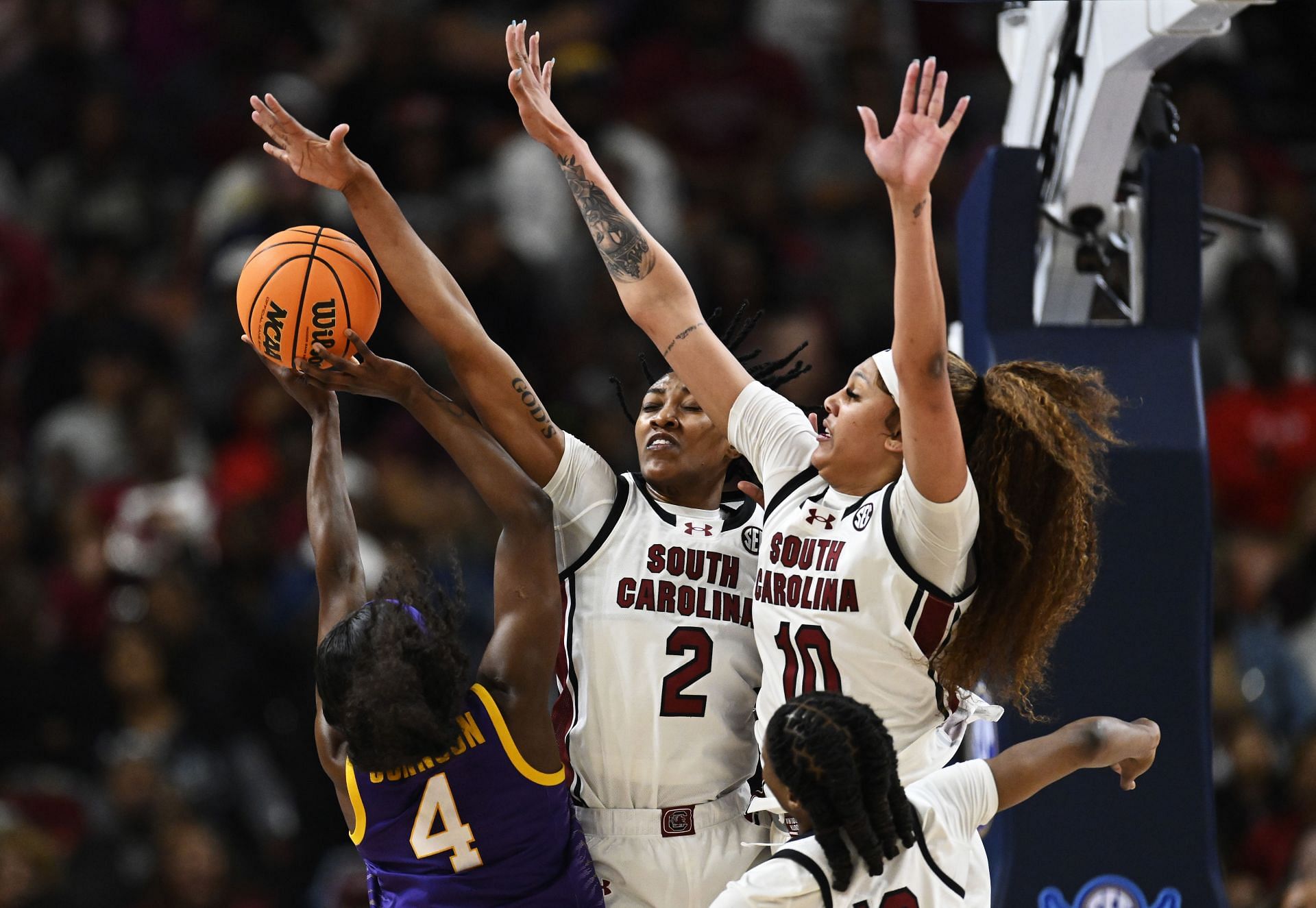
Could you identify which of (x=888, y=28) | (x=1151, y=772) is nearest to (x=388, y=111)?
(x=888, y=28)

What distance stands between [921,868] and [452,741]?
963 millimetres

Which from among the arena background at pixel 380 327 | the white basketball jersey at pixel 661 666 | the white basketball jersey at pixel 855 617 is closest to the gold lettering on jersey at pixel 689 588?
the white basketball jersey at pixel 661 666

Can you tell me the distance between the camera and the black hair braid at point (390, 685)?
336 cm

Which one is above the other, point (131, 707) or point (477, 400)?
point (477, 400)

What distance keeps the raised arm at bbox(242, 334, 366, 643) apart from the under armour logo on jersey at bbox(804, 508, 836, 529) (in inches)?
39.5

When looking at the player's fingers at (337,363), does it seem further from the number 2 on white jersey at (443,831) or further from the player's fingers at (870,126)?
the player's fingers at (870,126)

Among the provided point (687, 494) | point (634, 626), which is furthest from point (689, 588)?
point (687, 494)

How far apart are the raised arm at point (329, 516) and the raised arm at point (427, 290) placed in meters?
0.32

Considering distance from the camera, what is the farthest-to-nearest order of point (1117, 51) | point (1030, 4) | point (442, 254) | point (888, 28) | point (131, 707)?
point (888, 28)
point (442, 254)
point (131, 707)
point (1030, 4)
point (1117, 51)

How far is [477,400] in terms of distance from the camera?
408 cm

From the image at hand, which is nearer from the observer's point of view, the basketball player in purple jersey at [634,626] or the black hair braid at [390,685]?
the black hair braid at [390,685]

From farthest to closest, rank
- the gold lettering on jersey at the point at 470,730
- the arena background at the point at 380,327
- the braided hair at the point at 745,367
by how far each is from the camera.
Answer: the arena background at the point at 380,327
the braided hair at the point at 745,367
the gold lettering on jersey at the point at 470,730

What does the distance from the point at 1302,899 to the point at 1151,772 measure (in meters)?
0.83

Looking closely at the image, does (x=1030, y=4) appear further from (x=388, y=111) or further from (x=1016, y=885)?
(x=388, y=111)
